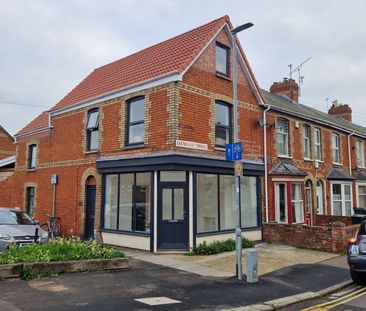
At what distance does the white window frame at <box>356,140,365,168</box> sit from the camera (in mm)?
25292

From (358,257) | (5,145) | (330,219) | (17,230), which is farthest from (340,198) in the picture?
(5,145)

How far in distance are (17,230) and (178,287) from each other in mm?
5838

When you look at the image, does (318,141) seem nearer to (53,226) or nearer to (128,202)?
(128,202)

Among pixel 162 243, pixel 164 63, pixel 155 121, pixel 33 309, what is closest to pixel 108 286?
pixel 33 309

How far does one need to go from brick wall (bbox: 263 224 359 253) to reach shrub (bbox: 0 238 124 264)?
25.4 ft

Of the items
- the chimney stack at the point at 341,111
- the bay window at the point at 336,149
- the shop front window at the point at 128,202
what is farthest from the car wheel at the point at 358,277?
the chimney stack at the point at 341,111

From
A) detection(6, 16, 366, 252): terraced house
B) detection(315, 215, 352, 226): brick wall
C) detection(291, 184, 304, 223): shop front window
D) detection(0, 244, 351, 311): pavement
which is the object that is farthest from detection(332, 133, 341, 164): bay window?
detection(0, 244, 351, 311): pavement

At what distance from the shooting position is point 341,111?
105 ft

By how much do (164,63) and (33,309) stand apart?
10.4 m

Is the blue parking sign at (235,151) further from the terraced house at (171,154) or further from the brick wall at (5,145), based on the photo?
the brick wall at (5,145)

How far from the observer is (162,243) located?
43.3 feet

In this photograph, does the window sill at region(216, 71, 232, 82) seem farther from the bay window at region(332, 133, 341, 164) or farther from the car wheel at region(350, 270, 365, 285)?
the bay window at region(332, 133, 341, 164)

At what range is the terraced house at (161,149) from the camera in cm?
1338

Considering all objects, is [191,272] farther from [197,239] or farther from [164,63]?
[164,63]
